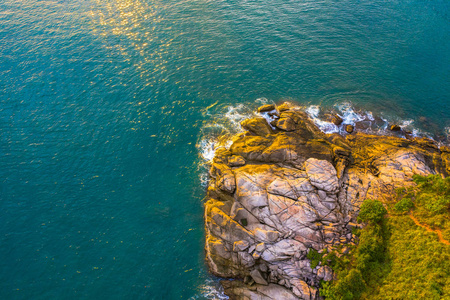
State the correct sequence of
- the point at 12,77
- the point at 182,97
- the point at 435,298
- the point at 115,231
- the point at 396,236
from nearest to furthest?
the point at 435,298
the point at 396,236
the point at 115,231
the point at 182,97
the point at 12,77

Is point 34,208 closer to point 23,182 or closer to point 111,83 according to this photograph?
point 23,182

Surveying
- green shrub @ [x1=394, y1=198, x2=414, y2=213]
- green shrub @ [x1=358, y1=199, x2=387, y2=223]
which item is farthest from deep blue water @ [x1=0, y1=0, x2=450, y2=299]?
green shrub @ [x1=394, y1=198, x2=414, y2=213]

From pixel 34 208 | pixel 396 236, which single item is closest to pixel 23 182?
pixel 34 208

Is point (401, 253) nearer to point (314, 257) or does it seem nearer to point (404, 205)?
point (404, 205)

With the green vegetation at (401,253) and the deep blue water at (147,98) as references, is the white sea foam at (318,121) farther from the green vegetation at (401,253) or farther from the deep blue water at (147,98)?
the green vegetation at (401,253)

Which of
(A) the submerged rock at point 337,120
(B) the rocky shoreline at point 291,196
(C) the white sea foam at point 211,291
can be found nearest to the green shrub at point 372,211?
(B) the rocky shoreline at point 291,196

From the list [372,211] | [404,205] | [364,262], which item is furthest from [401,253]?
[404,205]
